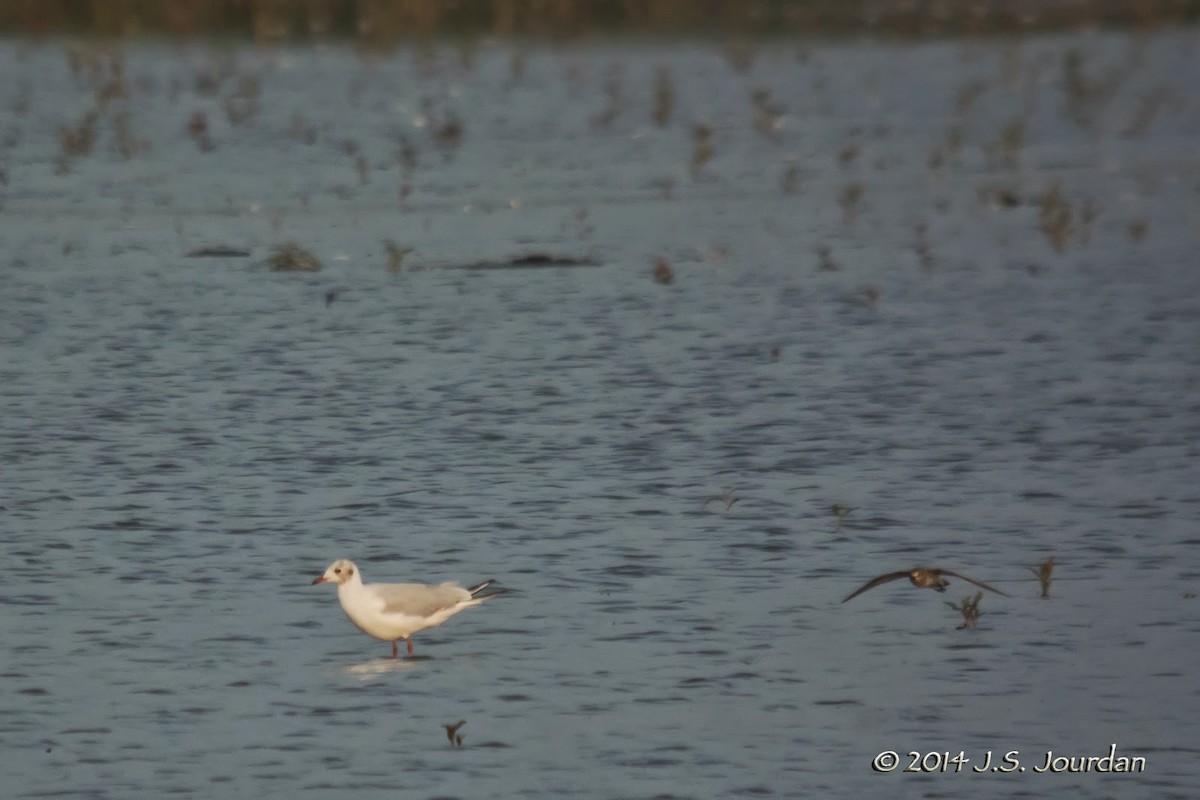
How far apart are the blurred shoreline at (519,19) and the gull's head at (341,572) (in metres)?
26.9

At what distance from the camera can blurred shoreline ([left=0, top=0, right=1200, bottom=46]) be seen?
36938mm

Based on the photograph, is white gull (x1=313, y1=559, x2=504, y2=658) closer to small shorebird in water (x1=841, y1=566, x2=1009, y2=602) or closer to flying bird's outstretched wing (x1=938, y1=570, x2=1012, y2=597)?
small shorebird in water (x1=841, y1=566, x2=1009, y2=602)

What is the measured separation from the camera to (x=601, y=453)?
498 inches

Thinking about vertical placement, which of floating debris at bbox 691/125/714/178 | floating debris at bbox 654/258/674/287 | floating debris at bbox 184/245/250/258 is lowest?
floating debris at bbox 654/258/674/287

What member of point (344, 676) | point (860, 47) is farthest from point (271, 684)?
point (860, 47)

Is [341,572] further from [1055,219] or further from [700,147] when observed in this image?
[700,147]

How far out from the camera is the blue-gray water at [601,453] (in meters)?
8.12

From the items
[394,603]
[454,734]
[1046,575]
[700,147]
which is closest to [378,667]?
[394,603]

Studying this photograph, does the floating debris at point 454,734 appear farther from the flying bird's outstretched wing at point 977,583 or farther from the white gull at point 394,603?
the flying bird's outstretched wing at point 977,583

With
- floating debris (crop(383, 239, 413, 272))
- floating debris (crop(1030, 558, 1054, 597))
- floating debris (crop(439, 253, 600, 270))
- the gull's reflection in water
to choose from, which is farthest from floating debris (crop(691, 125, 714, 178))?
the gull's reflection in water

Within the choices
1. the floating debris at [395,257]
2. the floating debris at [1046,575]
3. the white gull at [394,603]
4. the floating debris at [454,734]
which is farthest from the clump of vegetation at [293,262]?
the floating debris at [454,734]

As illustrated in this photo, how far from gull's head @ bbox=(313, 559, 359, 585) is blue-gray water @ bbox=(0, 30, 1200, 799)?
1.00ft

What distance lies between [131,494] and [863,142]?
1579cm

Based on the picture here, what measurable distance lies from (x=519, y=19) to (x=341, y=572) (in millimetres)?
30810
